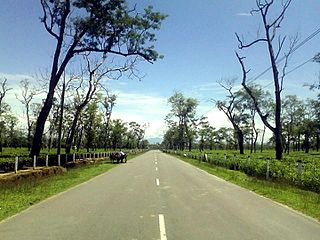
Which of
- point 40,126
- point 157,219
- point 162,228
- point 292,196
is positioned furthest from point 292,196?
point 40,126

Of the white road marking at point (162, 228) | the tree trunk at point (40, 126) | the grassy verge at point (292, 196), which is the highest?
the tree trunk at point (40, 126)

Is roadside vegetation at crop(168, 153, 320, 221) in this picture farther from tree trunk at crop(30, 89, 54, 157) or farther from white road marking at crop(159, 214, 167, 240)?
tree trunk at crop(30, 89, 54, 157)

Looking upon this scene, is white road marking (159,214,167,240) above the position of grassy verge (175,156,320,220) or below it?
below

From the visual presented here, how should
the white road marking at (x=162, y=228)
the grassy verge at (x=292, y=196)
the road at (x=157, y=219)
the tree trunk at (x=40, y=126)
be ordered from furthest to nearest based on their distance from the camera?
the tree trunk at (x=40, y=126) < the grassy verge at (x=292, y=196) < the road at (x=157, y=219) < the white road marking at (x=162, y=228)

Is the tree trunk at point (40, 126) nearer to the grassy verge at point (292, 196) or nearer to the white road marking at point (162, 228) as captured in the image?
the grassy verge at point (292, 196)

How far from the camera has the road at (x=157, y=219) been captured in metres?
8.20

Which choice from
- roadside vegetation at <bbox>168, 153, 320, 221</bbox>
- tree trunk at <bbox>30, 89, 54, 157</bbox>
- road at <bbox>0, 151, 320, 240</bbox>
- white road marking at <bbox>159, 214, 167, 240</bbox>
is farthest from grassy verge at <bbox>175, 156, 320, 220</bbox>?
tree trunk at <bbox>30, 89, 54, 157</bbox>

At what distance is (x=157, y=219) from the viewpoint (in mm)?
9953

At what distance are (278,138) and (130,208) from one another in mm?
25895

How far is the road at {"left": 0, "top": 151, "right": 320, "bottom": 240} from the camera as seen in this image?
8.20 meters

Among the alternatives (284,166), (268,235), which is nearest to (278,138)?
(284,166)

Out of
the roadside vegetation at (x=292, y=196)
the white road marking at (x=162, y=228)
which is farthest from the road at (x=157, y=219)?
the roadside vegetation at (x=292, y=196)

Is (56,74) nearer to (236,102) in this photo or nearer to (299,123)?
(236,102)

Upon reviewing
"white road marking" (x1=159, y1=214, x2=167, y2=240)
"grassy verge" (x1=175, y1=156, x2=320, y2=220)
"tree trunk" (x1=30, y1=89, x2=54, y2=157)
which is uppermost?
"tree trunk" (x1=30, y1=89, x2=54, y2=157)
